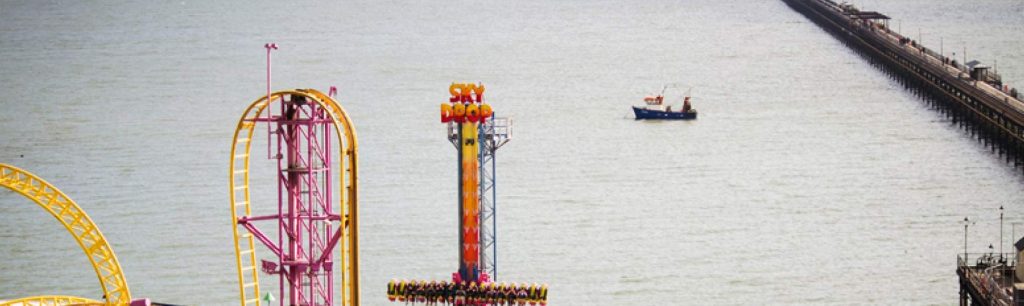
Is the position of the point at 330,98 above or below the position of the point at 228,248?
above

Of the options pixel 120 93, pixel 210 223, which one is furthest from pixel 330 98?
pixel 120 93

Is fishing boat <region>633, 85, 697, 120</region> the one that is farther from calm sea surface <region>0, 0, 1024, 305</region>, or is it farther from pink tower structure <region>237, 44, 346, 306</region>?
pink tower structure <region>237, 44, 346, 306</region>

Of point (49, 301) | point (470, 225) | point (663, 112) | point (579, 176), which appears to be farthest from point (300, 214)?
point (663, 112)

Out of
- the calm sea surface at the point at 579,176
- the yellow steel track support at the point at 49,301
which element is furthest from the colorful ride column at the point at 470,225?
the yellow steel track support at the point at 49,301

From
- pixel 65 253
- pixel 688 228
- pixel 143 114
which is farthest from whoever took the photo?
pixel 143 114

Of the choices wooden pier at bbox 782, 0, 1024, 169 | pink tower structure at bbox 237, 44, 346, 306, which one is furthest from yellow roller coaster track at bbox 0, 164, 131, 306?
wooden pier at bbox 782, 0, 1024, 169

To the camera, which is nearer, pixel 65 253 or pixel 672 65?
pixel 65 253

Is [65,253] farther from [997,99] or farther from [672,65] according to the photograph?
[672,65]
